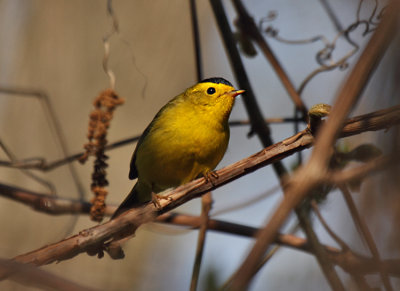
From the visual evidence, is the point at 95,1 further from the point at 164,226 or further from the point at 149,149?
the point at 164,226

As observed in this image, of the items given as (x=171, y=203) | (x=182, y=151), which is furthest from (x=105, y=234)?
(x=182, y=151)

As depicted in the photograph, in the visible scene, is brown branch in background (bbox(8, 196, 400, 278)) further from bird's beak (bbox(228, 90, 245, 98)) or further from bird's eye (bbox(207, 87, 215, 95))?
bird's eye (bbox(207, 87, 215, 95))

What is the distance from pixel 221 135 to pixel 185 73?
255 cm

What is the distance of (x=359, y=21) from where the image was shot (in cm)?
335

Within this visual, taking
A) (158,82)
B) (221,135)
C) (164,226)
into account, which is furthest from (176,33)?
(164,226)

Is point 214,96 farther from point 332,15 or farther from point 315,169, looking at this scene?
point 315,169

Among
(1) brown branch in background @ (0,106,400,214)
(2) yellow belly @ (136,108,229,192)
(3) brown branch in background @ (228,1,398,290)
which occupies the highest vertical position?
(2) yellow belly @ (136,108,229,192)

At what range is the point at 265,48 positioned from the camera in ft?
11.9

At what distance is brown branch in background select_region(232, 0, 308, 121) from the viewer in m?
3.55

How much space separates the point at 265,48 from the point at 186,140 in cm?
97

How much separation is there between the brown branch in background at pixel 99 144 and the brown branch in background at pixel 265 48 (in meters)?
1.20

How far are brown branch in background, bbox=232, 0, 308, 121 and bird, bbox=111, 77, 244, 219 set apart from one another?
0.34 meters

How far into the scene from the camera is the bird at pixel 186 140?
3889 millimetres

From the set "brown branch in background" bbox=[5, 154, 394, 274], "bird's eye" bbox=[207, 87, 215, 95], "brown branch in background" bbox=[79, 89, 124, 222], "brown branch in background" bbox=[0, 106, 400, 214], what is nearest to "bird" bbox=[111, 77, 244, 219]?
"bird's eye" bbox=[207, 87, 215, 95]
